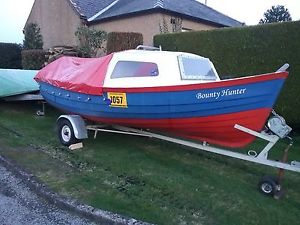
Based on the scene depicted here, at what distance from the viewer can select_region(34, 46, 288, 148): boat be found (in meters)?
5.66

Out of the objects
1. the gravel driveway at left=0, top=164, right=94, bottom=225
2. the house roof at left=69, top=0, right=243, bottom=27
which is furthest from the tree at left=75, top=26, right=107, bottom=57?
the gravel driveway at left=0, top=164, right=94, bottom=225

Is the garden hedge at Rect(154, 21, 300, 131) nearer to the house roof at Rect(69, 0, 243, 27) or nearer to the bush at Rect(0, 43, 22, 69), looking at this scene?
the house roof at Rect(69, 0, 243, 27)

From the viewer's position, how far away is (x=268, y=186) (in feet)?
17.4

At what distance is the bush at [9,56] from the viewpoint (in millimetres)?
22109

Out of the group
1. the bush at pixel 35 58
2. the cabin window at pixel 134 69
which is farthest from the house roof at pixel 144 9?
the cabin window at pixel 134 69

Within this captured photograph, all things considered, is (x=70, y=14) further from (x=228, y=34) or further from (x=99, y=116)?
(x=99, y=116)

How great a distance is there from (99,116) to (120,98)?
0.84 meters

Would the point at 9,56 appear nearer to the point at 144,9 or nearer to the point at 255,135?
the point at 144,9

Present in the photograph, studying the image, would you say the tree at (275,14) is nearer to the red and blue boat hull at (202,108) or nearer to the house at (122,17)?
the house at (122,17)

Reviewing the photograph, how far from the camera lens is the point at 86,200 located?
487cm

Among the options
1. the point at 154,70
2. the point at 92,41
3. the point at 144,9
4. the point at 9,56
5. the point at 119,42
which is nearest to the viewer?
the point at 154,70

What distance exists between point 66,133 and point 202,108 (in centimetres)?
295

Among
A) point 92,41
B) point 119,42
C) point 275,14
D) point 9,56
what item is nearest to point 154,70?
point 119,42

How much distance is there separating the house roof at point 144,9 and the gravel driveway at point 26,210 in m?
15.9
